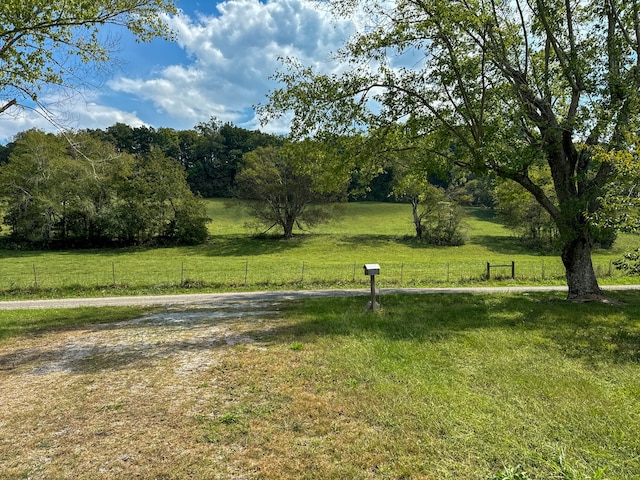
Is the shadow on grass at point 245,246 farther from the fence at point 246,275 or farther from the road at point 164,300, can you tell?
the road at point 164,300

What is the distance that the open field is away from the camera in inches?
824

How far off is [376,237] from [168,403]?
148 feet

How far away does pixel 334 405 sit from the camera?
5.30m

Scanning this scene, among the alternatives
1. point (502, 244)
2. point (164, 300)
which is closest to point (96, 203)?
point (164, 300)

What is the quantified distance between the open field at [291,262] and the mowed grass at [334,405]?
12.0 meters

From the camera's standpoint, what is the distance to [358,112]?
1430 cm

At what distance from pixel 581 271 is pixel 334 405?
12.3 m

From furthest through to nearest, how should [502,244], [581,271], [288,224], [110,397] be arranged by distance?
[288,224] < [502,244] < [581,271] < [110,397]

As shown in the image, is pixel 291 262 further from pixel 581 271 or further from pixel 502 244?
pixel 502 244

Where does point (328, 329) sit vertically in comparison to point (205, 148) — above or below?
below

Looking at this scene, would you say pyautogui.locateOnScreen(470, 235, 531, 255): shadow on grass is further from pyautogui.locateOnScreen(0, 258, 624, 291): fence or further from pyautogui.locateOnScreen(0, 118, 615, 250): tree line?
pyautogui.locateOnScreen(0, 258, 624, 291): fence

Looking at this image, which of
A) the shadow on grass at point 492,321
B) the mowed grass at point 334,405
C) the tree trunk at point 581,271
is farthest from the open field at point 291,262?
the mowed grass at point 334,405

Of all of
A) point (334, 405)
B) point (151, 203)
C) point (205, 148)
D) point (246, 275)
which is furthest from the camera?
point (205, 148)

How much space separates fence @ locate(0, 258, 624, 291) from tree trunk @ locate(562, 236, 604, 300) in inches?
307
